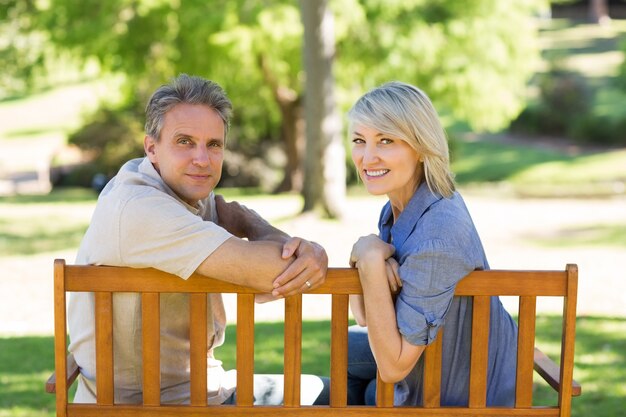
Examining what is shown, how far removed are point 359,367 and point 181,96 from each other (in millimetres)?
1220

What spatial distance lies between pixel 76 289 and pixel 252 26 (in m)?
12.8

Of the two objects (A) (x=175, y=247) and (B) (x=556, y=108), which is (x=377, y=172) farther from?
(B) (x=556, y=108)

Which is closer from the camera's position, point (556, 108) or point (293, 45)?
point (293, 45)

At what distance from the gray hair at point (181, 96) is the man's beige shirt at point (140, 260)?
176 mm

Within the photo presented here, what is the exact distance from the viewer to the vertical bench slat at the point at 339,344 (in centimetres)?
277

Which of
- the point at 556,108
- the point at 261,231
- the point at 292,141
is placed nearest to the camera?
the point at 261,231

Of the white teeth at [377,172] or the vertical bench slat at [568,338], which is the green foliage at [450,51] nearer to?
the white teeth at [377,172]

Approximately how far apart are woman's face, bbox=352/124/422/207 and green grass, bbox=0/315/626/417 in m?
2.67

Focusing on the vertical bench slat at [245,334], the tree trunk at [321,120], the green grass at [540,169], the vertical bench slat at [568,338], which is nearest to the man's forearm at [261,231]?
the vertical bench slat at [245,334]

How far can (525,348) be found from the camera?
111 inches

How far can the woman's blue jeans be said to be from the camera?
3.43 meters

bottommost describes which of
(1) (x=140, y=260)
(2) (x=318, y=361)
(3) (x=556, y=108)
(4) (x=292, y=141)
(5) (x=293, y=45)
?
(2) (x=318, y=361)

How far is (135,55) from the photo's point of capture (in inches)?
675

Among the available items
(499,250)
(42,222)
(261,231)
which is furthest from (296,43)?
(261,231)
